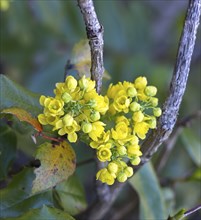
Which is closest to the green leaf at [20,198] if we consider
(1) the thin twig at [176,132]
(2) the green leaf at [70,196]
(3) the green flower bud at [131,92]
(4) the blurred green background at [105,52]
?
(2) the green leaf at [70,196]

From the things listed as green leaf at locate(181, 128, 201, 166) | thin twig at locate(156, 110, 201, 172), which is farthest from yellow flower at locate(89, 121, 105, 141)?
green leaf at locate(181, 128, 201, 166)

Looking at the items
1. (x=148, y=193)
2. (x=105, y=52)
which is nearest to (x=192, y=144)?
(x=148, y=193)

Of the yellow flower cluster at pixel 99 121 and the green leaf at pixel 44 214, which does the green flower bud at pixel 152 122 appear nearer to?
the yellow flower cluster at pixel 99 121

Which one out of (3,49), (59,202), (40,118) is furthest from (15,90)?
(3,49)

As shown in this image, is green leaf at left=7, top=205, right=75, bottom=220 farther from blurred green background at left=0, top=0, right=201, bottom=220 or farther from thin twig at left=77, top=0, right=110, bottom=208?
blurred green background at left=0, top=0, right=201, bottom=220

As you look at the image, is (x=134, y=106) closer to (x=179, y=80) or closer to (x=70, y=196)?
(x=179, y=80)

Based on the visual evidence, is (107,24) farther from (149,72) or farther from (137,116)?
(137,116)

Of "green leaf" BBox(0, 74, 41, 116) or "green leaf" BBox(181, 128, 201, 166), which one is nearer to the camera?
"green leaf" BBox(0, 74, 41, 116)
